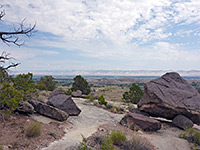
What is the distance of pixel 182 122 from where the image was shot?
13.1 meters

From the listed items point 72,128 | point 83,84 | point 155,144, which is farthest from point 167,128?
point 83,84

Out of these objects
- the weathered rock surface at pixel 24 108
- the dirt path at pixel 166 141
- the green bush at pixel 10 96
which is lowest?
the dirt path at pixel 166 141

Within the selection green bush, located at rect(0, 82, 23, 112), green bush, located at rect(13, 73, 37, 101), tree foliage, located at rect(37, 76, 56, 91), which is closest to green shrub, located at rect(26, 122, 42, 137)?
green bush, located at rect(0, 82, 23, 112)

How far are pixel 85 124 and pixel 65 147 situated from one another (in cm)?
554

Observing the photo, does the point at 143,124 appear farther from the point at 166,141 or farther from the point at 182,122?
the point at 182,122

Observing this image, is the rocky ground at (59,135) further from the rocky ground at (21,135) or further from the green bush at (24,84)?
the green bush at (24,84)

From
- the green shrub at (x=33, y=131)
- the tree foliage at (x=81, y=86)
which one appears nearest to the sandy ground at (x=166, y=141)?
the green shrub at (x=33, y=131)

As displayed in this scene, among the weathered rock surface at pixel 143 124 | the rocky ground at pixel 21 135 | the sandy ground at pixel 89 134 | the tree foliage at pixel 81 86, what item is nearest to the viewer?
the rocky ground at pixel 21 135

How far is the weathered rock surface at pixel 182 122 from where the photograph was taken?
12797mm

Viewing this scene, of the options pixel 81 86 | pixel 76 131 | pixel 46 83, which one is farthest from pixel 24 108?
pixel 46 83

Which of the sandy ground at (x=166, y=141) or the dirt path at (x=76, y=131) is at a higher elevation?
the dirt path at (x=76, y=131)

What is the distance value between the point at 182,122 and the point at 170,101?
1947 millimetres

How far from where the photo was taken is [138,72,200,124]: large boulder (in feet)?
44.0

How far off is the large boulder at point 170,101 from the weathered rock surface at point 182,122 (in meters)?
0.40
